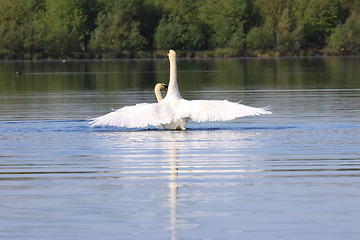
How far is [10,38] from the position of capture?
5153 inches

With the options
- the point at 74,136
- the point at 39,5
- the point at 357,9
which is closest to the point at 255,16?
the point at 357,9

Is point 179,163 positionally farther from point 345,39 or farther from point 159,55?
point 345,39

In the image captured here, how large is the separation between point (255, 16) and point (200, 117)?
134 m

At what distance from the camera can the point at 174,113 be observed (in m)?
18.7

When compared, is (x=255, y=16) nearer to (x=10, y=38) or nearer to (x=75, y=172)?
(x=10, y=38)

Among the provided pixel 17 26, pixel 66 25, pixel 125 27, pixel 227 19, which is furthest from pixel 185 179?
pixel 227 19

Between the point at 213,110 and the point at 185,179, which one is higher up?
the point at 213,110

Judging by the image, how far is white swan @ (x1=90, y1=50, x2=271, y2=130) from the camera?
59.9ft

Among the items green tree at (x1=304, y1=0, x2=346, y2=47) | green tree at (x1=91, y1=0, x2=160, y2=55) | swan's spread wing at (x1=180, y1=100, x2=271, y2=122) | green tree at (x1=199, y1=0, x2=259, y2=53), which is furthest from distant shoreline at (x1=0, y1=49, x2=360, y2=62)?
swan's spread wing at (x1=180, y1=100, x2=271, y2=122)

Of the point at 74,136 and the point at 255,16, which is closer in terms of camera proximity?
the point at 74,136

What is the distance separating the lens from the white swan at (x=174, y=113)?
59.9ft

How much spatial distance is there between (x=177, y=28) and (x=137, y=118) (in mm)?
121046

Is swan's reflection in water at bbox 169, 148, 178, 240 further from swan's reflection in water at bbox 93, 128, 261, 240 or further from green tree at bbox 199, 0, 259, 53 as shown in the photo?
green tree at bbox 199, 0, 259, 53

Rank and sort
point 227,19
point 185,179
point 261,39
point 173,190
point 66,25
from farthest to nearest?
point 227,19
point 66,25
point 261,39
point 185,179
point 173,190
